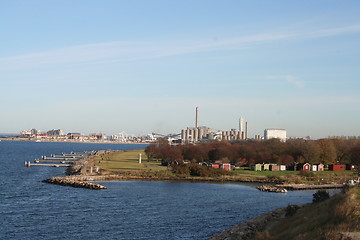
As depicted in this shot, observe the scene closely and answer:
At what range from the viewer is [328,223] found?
2178 centimetres

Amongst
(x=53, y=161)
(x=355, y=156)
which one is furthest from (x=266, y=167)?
(x=53, y=161)

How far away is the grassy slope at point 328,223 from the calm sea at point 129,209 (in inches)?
259

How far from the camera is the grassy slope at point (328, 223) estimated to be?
20.2 meters

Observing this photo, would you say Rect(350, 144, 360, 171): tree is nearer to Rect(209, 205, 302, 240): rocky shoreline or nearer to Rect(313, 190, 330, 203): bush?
Rect(313, 190, 330, 203): bush

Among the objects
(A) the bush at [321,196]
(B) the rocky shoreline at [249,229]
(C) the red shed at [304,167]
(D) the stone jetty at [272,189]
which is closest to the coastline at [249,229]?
(B) the rocky shoreline at [249,229]

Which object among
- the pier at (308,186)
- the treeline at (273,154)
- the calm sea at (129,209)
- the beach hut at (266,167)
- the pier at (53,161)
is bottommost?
the calm sea at (129,209)

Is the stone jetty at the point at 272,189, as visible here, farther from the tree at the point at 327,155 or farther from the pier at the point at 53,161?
the pier at the point at 53,161

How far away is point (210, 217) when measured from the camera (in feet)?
117

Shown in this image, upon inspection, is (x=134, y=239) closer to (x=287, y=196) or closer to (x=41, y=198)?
(x=41, y=198)

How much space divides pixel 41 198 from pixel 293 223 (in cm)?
2606

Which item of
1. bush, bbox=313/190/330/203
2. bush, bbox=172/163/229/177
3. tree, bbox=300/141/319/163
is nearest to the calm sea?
bush, bbox=313/190/330/203

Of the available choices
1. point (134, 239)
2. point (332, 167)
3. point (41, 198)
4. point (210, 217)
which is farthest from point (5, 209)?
point (332, 167)

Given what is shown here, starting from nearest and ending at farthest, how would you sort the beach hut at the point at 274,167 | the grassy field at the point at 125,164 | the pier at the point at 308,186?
the pier at the point at 308,186 < the grassy field at the point at 125,164 < the beach hut at the point at 274,167

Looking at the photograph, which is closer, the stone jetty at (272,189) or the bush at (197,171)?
the stone jetty at (272,189)
